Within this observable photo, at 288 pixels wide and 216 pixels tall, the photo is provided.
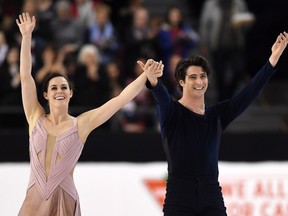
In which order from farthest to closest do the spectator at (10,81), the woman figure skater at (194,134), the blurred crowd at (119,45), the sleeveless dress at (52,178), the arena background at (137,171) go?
the blurred crowd at (119,45) → the spectator at (10,81) → the arena background at (137,171) → the sleeveless dress at (52,178) → the woman figure skater at (194,134)

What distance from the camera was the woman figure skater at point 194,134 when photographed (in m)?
6.70

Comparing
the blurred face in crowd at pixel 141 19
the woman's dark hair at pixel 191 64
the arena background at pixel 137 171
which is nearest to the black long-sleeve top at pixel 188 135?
the woman's dark hair at pixel 191 64

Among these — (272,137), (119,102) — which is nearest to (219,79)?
(272,137)

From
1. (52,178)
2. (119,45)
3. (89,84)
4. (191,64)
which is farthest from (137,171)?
(191,64)

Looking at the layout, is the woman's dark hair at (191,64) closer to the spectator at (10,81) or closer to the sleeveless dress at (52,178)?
the sleeveless dress at (52,178)

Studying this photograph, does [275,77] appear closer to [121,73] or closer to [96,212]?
[121,73]

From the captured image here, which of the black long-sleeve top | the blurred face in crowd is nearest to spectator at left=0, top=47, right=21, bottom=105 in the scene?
the blurred face in crowd

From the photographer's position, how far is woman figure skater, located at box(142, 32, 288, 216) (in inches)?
264

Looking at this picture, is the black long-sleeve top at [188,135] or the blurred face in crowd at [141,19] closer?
the black long-sleeve top at [188,135]

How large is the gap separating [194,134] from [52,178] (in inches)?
43.2

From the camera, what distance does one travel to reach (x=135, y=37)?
37.6ft

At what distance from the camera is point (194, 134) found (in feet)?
22.3

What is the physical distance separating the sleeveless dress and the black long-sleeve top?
2.42 feet

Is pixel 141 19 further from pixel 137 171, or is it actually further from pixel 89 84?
pixel 137 171
